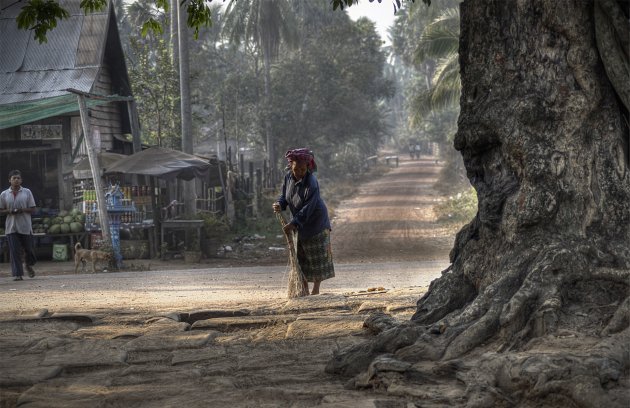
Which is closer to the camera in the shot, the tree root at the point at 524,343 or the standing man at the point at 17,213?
the tree root at the point at 524,343

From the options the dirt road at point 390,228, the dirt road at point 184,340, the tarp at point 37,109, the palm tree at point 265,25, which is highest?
the palm tree at point 265,25

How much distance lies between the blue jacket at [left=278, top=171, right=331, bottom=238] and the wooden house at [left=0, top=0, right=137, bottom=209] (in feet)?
32.3

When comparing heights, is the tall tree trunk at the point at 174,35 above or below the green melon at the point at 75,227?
above

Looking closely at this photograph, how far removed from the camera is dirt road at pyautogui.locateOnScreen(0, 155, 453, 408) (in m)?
4.88

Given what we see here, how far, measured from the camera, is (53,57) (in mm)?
19938

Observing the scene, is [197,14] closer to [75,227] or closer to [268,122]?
[75,227]

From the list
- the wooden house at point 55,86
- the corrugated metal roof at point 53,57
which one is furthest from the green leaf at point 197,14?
the corrugated metal roof at point 53,57

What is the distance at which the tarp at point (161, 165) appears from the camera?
1711cm

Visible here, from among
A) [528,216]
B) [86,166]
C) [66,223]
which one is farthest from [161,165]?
[528,216]

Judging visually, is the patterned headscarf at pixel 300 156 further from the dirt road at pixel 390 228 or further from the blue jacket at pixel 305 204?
the dirt road at pixel 390 228

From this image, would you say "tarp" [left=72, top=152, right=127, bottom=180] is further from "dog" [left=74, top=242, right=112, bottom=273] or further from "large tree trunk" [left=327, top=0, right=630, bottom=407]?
"large tree trunk" [left=327, top=0, right=630, bottom=407]

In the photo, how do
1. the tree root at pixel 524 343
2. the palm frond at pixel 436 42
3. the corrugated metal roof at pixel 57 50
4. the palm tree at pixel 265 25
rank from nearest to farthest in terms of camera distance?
the tree root at pixel 524 343, the corrugated metal roof at pixel 57 50, the palm frond at pixel 436 42, the palm tree at pixel 265 25

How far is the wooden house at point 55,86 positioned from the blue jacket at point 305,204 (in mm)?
9838

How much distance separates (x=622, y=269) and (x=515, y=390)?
1.41 m
